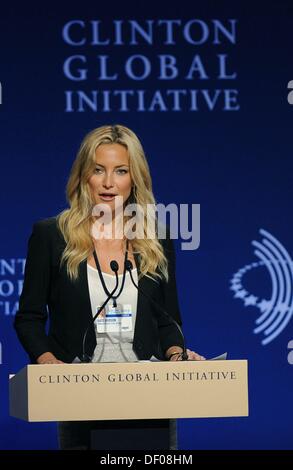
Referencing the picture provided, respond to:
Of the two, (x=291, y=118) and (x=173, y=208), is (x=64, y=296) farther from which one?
(x=291, y=118)

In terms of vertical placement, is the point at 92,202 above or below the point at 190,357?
above

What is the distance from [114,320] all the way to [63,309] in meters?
0.19

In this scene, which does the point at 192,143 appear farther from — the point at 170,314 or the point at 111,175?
the point at 170,314

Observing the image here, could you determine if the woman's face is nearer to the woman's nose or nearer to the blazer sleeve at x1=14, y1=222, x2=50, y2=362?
the woman's nose

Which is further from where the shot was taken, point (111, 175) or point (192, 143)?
point (192, 143)

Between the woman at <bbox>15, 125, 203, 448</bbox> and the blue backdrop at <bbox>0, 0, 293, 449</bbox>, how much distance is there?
1607mm

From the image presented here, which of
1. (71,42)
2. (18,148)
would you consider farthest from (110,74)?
(18,148)

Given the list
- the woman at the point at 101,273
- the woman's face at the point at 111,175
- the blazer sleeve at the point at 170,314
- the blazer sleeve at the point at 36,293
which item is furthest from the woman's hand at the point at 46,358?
the woman's face at the point at 111,175

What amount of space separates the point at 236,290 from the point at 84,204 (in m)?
1.87

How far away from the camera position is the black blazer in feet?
12.1

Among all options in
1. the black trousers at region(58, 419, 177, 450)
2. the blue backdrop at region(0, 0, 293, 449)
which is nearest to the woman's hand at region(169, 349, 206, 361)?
the black trousers at region(58, 419, 177, 450)

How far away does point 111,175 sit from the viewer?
12.9 feet

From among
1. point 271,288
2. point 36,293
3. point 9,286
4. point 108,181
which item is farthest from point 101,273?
point 271,288

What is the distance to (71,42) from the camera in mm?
5598
